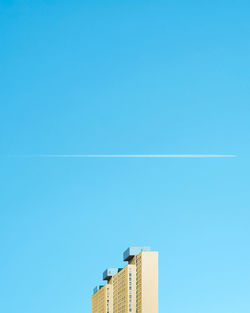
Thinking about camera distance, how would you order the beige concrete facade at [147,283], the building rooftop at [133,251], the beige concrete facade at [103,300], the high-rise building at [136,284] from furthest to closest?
the beige concrete facade at [103,300] < the building rooftop at [133,251] < the high-rise building at [136,284] < the beige concrete facade at [147,283]

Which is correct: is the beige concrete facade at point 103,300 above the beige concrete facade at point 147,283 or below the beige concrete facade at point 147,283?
above

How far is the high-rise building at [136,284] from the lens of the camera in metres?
132

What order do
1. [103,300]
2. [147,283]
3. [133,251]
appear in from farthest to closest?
1. [103,300]
2. [133,251]
3. [147,283]

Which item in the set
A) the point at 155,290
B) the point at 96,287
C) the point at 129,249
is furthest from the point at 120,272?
the point at 96,287

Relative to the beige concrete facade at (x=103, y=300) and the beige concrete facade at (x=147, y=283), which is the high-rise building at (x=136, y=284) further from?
the beige concrete facade at (x=103, y=300)

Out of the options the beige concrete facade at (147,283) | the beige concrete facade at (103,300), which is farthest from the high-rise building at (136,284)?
the beige concrete facade at (103,300)

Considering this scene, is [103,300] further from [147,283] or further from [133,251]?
[147,283]

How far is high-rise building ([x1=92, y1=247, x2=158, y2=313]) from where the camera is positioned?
434 ft

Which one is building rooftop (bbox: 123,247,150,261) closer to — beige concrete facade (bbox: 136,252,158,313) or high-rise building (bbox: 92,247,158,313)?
high-rise building (bbox: 92,247,158,313)

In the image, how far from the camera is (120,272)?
502 ft

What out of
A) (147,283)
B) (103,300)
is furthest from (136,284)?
(103,300)

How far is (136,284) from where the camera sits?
138875 mm

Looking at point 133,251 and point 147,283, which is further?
point 133,251

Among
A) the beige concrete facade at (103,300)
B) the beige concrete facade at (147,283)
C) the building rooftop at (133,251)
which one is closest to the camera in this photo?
the beige concrete facade at (147,283)
